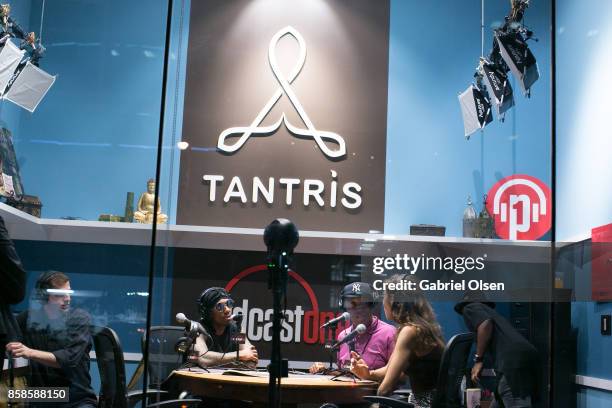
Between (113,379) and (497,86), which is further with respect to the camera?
(497,86)

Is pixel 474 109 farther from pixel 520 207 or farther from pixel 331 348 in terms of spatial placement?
pixel 331 348

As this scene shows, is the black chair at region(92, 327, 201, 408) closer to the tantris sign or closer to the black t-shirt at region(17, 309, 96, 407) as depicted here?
the black t-shirt at region(17, 309, 96, 407)

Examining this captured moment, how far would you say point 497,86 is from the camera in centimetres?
261

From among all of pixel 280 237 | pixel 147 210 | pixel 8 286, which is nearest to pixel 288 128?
pixel 280 237

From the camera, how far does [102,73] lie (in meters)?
2.56

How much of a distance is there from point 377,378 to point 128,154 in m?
1.21

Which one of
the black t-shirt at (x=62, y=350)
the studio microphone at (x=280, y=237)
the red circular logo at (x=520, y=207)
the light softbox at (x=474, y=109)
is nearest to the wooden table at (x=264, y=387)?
the black t-shirt at (x=62, y=350)

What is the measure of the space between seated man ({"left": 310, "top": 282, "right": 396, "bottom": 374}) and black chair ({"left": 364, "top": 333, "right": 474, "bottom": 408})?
0.20 meters

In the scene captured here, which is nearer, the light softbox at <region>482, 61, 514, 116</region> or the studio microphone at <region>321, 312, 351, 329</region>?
the studio microphone at <region>321, 312, 351, 329</region>

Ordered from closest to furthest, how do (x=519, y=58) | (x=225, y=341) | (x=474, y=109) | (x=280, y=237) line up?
(x=280, y=237)
(x=225, y=341)
(x=474, y=109)
(x=519, y=58)

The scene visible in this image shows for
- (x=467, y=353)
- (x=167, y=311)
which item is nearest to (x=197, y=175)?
(x=167, y=311)

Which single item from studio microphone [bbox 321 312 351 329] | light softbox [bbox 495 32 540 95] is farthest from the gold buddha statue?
light softbox [bbox 495 32 540 95]

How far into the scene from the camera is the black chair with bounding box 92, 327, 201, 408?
239 centimetres

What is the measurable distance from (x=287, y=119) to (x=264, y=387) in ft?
3.13
